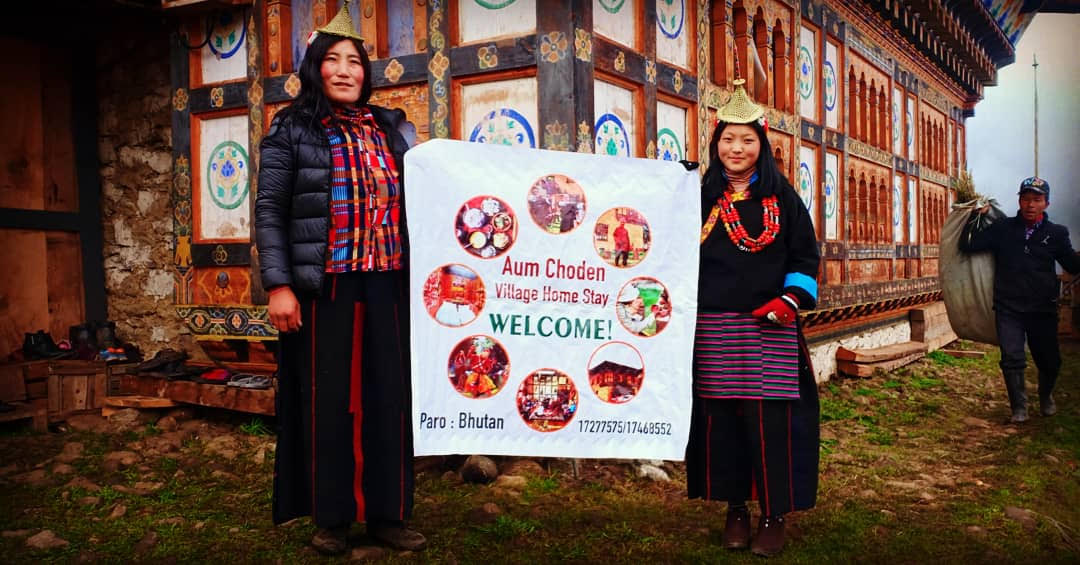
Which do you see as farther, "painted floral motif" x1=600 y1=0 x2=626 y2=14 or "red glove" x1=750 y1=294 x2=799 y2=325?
"painted floral motif" x1=600 y1=0 x2=626 y2=14

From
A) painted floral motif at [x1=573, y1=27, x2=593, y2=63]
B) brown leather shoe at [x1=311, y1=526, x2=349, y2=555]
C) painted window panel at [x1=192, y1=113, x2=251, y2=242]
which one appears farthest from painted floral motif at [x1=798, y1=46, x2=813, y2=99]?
brown leather shoe at [x1=311, y1=526, x2=349, y2=555]

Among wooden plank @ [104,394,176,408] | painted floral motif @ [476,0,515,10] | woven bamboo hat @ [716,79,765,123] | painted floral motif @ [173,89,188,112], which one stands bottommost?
wooden plank @ [104,394,176,408]

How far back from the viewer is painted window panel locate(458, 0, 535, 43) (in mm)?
4906

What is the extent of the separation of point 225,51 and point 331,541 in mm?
4399

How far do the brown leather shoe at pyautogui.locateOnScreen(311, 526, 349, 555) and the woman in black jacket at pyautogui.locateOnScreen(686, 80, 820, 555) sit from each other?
5.06 ft

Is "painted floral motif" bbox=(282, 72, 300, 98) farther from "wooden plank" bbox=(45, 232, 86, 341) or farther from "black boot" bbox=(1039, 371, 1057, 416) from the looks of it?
"black boot" bbox=(1039, 371, 1057, 416)

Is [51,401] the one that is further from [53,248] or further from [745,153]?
[745,153]

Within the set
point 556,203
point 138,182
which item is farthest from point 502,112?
point 138,182

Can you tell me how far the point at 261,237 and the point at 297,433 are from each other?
0.81m

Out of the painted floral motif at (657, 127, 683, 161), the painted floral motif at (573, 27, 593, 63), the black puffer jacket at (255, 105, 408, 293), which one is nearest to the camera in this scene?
the black puffer jacket at (255, 105, 408, 293)

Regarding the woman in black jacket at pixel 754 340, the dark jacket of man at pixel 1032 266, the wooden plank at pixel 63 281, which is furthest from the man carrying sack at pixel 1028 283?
the wooden plank at pixel 63 281

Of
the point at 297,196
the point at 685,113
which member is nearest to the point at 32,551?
the point at 297,196

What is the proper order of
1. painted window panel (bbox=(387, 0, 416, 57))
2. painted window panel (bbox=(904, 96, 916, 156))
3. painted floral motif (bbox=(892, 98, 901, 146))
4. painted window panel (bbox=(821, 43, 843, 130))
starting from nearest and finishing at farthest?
painted window panel (bbox=(387, 0, 416, 57)) → painted window panel (bbox=(821, 43, 843, 130)) → painted floral motif (bbox=(892, 98, 901, 146)) → painted window panel (bbox=(904, 96, 916, 156))

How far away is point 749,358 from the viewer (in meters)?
3.36
